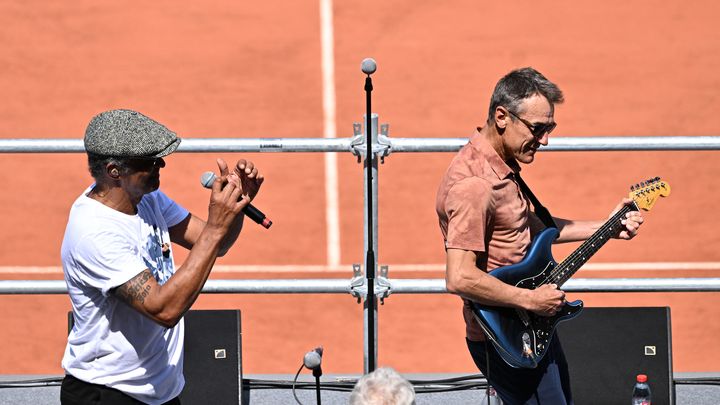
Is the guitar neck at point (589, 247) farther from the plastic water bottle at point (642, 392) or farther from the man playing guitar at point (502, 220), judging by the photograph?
the plastic water bottle at point (642, 392)

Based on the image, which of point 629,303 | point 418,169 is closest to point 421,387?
point 629,303

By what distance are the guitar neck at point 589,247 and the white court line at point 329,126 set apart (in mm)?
6083

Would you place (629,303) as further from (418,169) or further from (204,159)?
(204,159)

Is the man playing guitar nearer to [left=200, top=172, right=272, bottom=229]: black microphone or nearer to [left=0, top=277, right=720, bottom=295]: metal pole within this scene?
[left=200, top=172, right=272, bottom=229]: black microphone

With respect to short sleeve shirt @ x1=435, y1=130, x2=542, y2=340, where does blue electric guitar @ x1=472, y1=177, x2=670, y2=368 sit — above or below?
below

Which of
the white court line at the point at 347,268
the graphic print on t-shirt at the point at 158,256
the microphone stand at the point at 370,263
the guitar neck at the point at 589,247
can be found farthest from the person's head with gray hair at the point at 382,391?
the white court line at the point at 347,268

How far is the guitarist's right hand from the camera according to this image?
4.14 m

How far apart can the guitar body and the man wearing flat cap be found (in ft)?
3.36

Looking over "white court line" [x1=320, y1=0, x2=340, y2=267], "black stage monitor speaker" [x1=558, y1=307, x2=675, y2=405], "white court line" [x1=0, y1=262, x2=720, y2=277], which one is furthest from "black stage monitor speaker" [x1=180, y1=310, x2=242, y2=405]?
"white court line" [x1=320, y1=0, x2=340, y2=267]

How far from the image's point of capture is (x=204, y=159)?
11422 millimetres

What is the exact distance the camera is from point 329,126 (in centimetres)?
1198

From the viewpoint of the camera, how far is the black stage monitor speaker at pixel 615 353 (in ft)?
17.2

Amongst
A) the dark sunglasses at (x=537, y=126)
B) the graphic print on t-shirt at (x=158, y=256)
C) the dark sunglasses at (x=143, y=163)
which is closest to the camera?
the dark sunglasses at (x=143, y=163)

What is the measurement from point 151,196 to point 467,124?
8.10 metres
